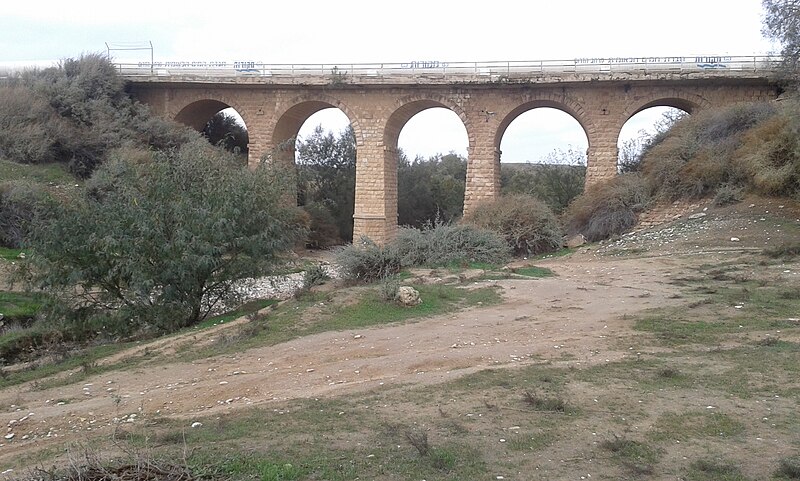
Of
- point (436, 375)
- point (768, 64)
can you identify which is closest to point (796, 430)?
point (436, 375)

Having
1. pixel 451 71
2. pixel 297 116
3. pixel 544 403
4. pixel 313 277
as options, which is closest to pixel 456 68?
pixel 451 71

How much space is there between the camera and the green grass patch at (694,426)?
166 inches

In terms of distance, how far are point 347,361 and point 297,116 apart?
19.6 m

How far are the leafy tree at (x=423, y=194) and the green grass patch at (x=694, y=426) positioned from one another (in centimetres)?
2409

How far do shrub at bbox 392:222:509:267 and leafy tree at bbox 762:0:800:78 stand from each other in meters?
8.45

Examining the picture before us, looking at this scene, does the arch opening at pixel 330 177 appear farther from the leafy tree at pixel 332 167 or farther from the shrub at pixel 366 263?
the shrub at pixel 366 263

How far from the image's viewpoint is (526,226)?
16.5 metres

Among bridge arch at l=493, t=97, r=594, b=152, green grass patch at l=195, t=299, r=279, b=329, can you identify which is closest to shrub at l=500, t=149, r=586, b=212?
bridge arch at l=493, t=97, r=594, b=152

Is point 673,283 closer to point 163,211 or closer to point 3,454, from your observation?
point 163,211

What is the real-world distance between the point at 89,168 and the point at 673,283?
1856 cm

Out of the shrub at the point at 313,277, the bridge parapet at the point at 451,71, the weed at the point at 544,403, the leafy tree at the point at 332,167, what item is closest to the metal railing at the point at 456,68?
the bridge parapet at the point at 451,71

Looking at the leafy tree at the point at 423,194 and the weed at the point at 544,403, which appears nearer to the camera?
the weed at the point at 544,403

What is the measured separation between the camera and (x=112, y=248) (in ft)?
31.0

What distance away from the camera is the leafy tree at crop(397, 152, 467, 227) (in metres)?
29.8
